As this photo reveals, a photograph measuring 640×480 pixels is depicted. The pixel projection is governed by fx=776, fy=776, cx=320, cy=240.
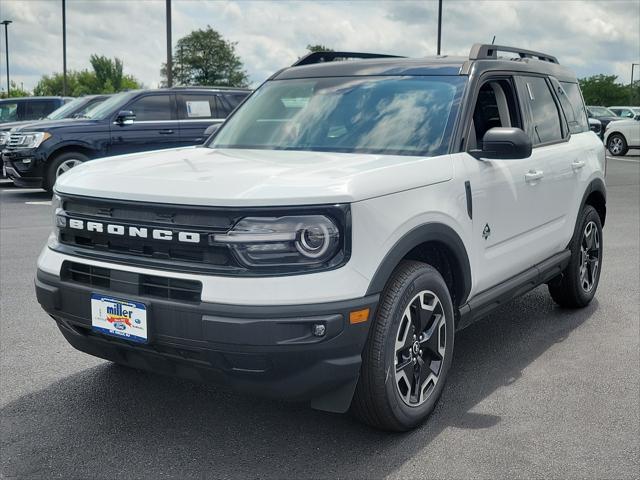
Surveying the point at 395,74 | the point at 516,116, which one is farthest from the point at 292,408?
the point at 516,116

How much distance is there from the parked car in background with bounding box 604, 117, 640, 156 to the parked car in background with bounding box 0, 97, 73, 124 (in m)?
18.6

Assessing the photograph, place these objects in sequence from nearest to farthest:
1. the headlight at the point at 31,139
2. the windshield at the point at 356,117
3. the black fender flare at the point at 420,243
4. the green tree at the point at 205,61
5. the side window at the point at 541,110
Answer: the black fender flare at the point at 420,243
the windshield at the point at 356,117
the side window at the point at 541,110
the headlight at the point at 31,139
the green tree at the point at 205,61

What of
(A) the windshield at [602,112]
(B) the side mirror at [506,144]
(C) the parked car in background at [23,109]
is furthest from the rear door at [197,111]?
(A) the windshield at [602,112]

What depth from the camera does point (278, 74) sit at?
5176mm

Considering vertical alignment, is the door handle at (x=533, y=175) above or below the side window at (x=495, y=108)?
below

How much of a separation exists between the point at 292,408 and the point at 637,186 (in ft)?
47.5

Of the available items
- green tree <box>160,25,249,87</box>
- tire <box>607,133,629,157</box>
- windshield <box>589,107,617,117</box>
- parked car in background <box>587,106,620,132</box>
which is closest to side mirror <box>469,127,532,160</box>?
tire <box>607,133,629,157</box>

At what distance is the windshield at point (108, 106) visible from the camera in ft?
43.9

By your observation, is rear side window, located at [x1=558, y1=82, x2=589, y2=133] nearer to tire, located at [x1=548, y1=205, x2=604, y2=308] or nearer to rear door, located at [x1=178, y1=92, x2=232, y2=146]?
tire, located at [x1=548, y1=205, x2=604, y2=308]

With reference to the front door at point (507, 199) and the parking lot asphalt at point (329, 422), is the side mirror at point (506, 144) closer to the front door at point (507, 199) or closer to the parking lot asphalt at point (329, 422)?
the front door at point (507, 199)

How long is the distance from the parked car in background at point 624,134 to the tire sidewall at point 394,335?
2505 centimetres

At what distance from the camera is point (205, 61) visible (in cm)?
9888

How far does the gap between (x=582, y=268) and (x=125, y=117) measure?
30.4ft

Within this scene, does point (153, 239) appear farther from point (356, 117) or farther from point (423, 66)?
point (423, 66)
